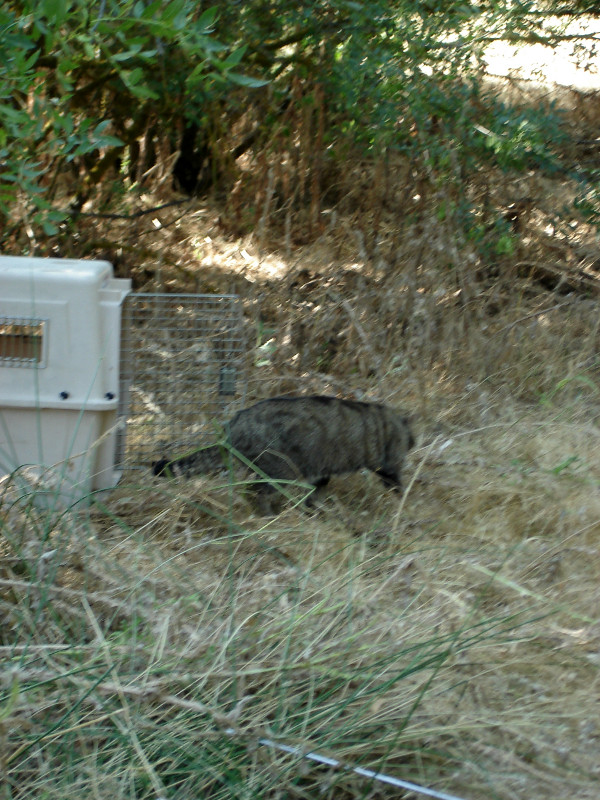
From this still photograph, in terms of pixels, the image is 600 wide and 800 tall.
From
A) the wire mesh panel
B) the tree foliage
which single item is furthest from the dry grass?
the tree foliage

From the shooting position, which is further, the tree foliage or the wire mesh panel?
the tree foliage

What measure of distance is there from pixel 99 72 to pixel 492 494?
4.31 metres

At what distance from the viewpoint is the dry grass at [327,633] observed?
220 cm

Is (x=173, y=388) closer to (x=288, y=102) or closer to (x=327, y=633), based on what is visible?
(x=327, y=633)

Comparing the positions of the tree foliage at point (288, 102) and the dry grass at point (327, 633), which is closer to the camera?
the dry grass at point (327, 633)

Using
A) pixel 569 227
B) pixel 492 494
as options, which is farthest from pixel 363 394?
pixel 569 227

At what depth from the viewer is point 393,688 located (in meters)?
2.39

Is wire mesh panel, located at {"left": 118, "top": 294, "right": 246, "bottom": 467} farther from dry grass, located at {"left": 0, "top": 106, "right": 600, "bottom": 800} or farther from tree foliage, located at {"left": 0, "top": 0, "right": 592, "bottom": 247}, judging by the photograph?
tree foliage, located at {"left": 0, "top": 0, "right": 592, "bottom": 247}

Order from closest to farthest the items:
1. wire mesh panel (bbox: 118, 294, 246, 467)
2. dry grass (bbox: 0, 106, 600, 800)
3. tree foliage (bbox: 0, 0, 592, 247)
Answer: dry grass (bbox: 0, 106, 600, 800)
wire mesh panel (bbox: 118, 294, 246, 467)
tree foliage (bbox: 0, 0, 592, 247)

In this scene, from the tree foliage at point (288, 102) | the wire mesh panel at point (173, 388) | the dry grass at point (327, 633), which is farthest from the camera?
the tree foliage at point (288, 102)

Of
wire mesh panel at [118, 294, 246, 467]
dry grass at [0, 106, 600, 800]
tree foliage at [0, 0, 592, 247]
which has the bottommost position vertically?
dry grass at [0, 106, 600, 800]

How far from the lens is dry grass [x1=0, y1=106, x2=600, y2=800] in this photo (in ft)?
7.22

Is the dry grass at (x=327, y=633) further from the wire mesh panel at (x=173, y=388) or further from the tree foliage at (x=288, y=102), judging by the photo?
the tree foliage at (x=288, y=102)

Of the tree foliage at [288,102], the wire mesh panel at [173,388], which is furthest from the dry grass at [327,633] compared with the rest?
the tree foliage at [288,102]
